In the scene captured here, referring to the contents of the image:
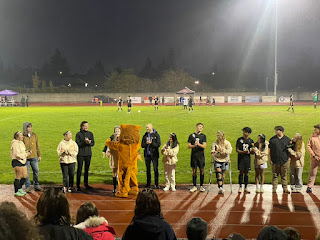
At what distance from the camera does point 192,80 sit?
332 ft

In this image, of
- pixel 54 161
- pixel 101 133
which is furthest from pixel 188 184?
pixel 101 133

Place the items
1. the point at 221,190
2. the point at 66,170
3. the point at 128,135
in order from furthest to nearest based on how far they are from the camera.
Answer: the point at 66,170 < the point at 221,190 < the point at 128,135

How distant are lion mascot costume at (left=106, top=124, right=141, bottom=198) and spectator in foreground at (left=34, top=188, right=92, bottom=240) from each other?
6067 millimetres

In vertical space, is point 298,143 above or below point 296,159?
above

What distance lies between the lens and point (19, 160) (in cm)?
932

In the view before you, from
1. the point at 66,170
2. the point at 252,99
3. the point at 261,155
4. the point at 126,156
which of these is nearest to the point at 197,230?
the point at 126,156

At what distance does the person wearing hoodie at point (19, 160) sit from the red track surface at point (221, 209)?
37 cm

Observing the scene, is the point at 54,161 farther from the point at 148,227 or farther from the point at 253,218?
the point at 148,227

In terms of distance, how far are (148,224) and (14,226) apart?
6.74 feet

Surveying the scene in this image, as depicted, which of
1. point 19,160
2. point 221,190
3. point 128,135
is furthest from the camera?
point 221,190

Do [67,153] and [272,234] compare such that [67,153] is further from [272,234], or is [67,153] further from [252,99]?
[252,99]

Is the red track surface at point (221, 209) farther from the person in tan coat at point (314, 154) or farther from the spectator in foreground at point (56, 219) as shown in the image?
the spectator in foreground at point (56, 219)

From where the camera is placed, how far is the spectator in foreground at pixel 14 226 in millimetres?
2004

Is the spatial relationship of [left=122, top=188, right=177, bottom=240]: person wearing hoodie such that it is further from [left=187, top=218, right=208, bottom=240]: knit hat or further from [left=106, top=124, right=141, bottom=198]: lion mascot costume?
[left=106, top=124, right=141, bottom=198]: lion mascot costume
